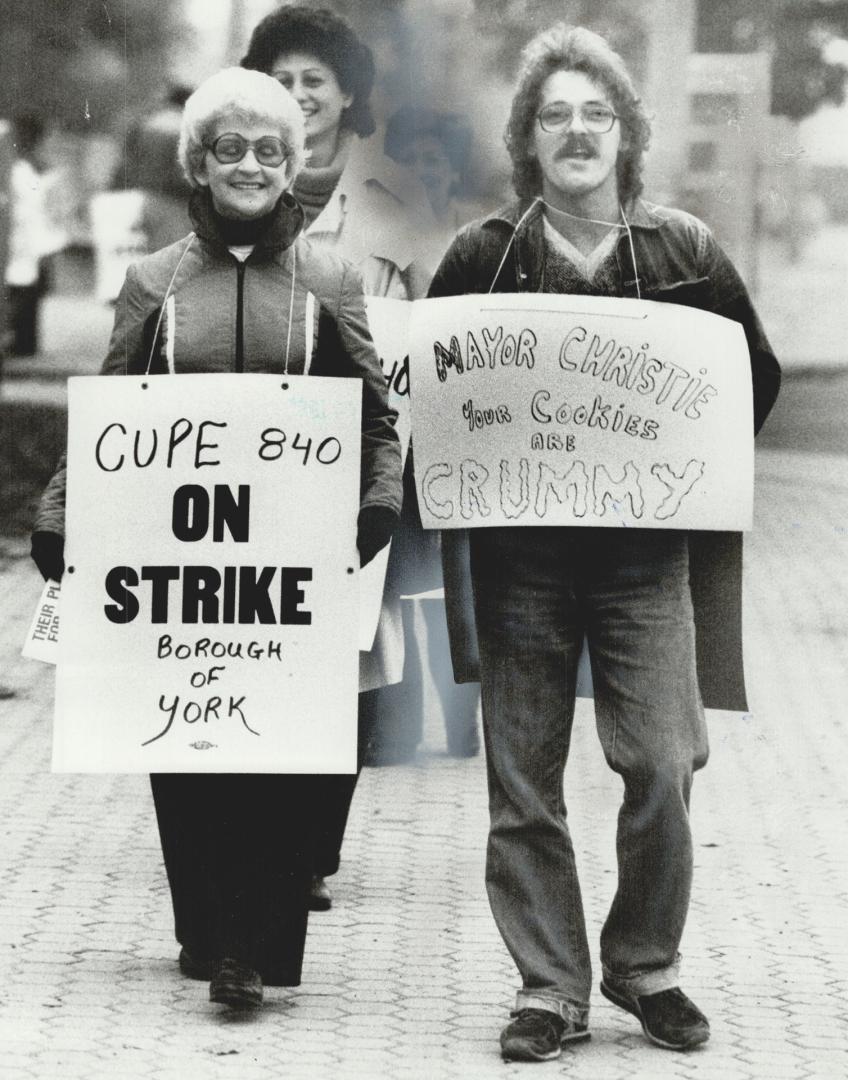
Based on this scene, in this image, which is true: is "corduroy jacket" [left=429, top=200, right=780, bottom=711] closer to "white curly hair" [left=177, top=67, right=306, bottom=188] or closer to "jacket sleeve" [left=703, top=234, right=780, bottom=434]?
"jacket sleeve" [left=703, top=234, right=780, bottom=434]

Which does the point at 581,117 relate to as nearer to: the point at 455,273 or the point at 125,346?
the point at 455,273

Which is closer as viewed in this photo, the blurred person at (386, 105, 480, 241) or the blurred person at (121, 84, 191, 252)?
the blurred person at (386, 105, 480, 241)

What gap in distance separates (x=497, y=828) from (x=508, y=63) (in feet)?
12.6

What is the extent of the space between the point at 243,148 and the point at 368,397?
56cm

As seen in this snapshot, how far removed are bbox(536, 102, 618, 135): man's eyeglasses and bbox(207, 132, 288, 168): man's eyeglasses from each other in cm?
53

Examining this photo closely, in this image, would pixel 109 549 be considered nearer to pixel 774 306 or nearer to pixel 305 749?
pixel 305 749

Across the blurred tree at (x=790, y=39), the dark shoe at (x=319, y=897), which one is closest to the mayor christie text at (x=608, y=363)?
the dark shoe at (x=319, y=897)

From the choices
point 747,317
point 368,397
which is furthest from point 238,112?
point 747,317

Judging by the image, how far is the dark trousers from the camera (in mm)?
4566

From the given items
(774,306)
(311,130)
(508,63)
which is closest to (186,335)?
(311,130)

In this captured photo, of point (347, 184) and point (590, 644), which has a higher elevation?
point (347, 184)

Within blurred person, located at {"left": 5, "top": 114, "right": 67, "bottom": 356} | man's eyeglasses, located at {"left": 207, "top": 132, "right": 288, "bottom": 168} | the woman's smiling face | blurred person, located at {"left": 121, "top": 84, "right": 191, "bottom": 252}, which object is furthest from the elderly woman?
blurred person, located at {"left": 5, "top": 114, "right": 67, "bottom": 356}

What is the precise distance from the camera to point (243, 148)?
4492 mm

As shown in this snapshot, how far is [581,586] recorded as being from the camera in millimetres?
4414
